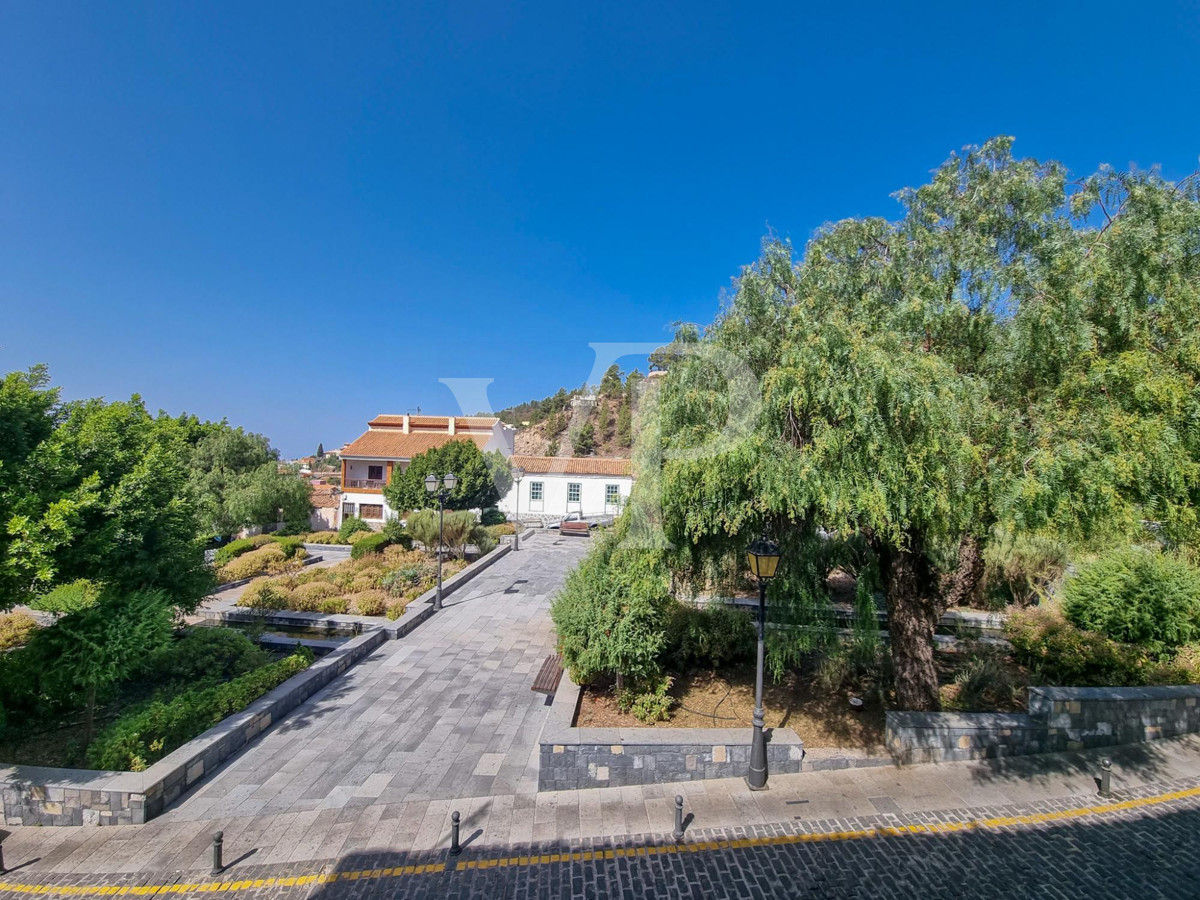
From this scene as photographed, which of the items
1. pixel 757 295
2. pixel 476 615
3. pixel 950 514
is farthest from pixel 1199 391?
pixel 476 615

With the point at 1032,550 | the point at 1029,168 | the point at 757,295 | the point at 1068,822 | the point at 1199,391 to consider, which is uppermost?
the point at 1029,168

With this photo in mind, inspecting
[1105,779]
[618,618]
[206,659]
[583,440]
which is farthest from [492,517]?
[583,440]

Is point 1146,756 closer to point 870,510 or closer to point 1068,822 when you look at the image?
point 1068,822

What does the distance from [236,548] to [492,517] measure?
11611 millimetres

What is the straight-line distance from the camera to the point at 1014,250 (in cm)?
644

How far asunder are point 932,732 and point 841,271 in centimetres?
599

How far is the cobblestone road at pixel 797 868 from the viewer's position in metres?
4.70

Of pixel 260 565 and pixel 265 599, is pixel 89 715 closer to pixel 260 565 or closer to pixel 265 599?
pixel 265 599

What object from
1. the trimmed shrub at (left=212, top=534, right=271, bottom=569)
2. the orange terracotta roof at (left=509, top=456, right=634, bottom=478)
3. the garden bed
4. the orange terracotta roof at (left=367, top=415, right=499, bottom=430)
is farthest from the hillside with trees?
the garden bed

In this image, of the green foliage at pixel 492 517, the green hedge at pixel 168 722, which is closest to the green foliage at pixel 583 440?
the green foliage at pixel 492 517

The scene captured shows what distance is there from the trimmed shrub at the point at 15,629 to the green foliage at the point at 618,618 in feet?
36.3

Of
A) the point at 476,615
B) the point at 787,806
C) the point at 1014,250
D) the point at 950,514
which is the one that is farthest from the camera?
→ the point at 476,615

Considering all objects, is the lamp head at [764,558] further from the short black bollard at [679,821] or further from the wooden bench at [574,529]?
the wooden bench at [574,529]

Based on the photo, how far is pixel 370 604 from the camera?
12.3 meters
